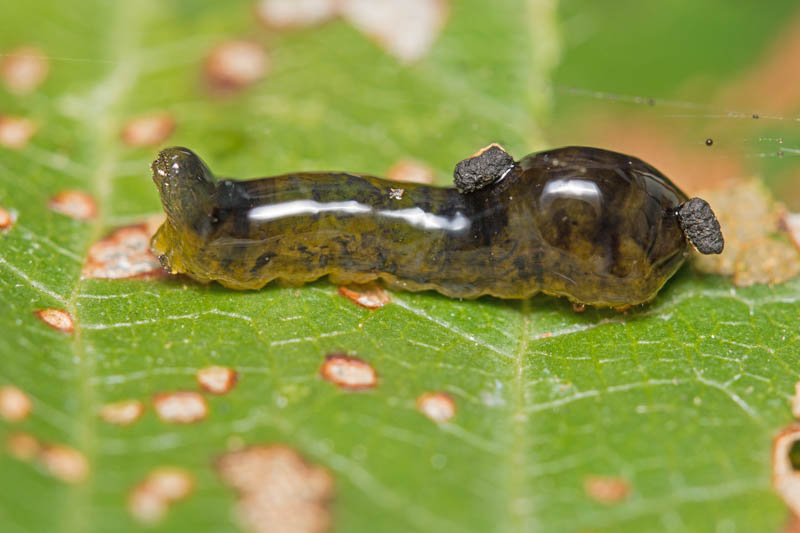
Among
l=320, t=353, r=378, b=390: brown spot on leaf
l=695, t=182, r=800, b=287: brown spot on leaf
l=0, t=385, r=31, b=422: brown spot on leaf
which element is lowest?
l=0, t=385, r=31, b=422: brown spot on leaf

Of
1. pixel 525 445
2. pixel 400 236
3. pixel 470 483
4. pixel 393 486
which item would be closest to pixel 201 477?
pixel 393 486

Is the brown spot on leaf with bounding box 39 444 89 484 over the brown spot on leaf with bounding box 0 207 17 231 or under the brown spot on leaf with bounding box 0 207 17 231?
under

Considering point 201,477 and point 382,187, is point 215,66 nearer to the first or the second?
point 382,187

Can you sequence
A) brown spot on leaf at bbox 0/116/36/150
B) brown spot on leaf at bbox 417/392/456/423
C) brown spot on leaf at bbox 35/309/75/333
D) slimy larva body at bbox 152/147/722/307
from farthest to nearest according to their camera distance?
1. brown spot on leaf at bbox 0/116/36/150
2. slimy larva body at bbox 152/147/722/307
3. brown spot on leaf at bbox 35/309/75/333
4. brown spot on leaf at bbox 417/392/456/423

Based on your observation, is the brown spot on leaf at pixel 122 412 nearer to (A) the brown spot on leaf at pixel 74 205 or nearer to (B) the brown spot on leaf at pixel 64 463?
(B) the brown spot on leaf at pixel 64 463

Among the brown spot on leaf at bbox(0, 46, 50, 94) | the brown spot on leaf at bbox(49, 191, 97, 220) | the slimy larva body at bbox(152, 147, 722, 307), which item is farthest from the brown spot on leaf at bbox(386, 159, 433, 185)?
the brown spot on leaf at bbox(0, 46, 50, 94)

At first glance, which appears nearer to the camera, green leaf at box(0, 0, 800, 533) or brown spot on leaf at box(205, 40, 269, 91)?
green leaf at box(0, 0, 800, 533)

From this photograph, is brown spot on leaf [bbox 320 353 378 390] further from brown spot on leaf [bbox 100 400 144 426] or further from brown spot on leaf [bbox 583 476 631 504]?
brown spot on leaf [bbox 583 476 631 504]

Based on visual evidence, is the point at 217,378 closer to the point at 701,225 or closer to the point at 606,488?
the point at 606,488

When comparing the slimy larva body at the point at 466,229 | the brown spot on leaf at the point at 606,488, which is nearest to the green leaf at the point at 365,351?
the brown spot on leaf at the point at 606,488
